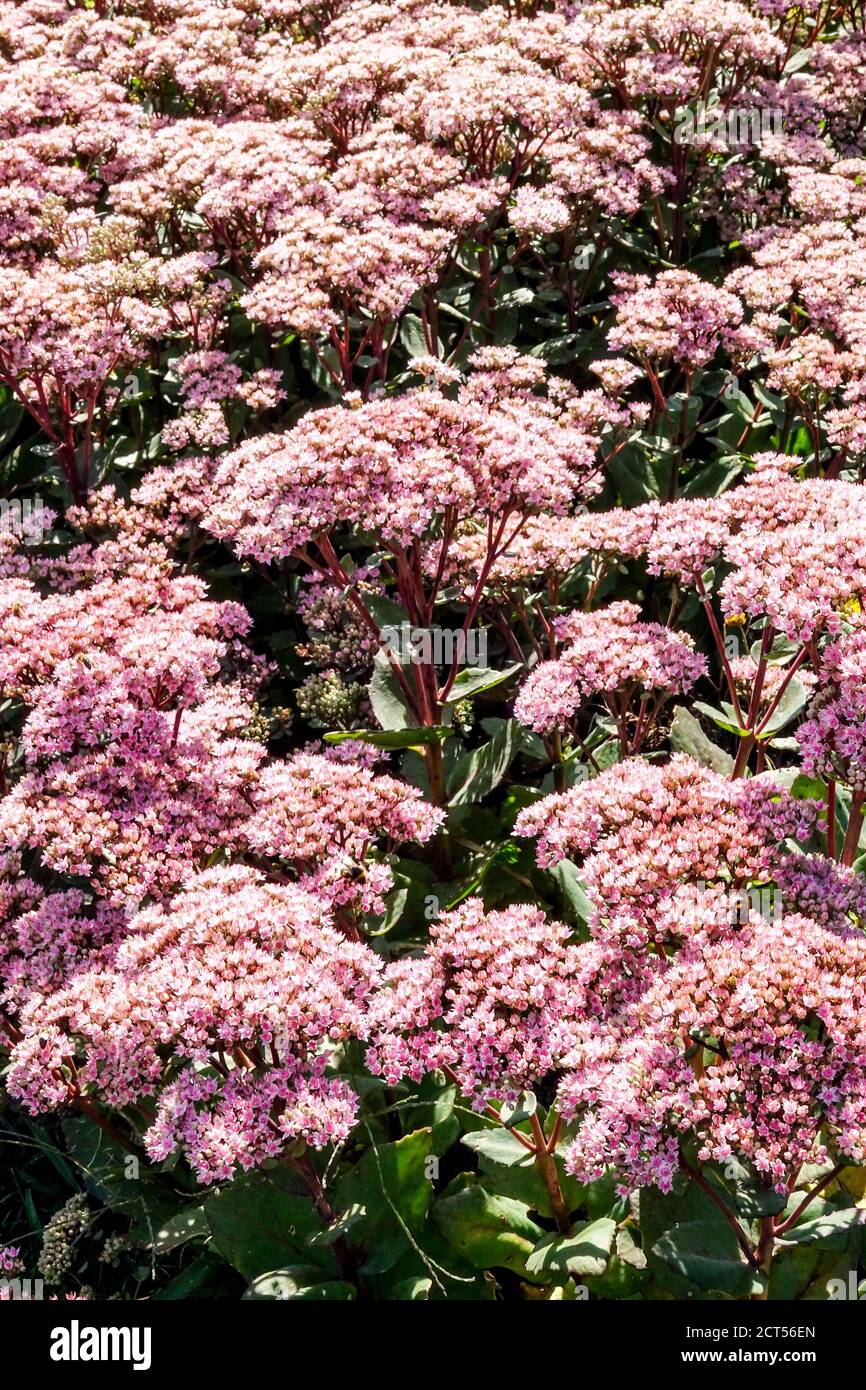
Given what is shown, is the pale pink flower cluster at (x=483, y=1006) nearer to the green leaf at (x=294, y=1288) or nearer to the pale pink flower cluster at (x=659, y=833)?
the pale pink flower cluster at (x=659, y=833)

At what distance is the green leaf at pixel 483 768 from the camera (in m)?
6.05

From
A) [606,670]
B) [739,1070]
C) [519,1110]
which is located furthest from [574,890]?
[739,1070]

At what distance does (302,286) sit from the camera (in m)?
6.96

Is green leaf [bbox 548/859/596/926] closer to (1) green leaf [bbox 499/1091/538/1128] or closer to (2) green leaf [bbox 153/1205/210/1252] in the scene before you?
(1) green leaf [bbox 499/1091/538/1128]

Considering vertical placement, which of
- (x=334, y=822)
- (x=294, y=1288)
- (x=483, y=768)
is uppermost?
(x=334, y=822)

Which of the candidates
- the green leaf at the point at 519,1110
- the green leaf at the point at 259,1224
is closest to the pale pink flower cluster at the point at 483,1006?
the green leaf at the point at 519,1110

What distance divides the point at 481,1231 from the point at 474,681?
2.51 meters

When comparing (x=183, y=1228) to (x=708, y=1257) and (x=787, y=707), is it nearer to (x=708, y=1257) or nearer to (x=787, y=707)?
(x=708, y=1257)

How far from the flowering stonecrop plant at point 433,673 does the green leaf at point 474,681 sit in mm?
63

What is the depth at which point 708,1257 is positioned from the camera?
13.8 ft

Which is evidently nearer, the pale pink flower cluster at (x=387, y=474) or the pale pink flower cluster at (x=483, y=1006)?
the pale pink flower cluster at (x=483, y=1006)

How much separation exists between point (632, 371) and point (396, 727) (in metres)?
2.57

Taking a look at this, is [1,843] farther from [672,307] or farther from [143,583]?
[672,307]
